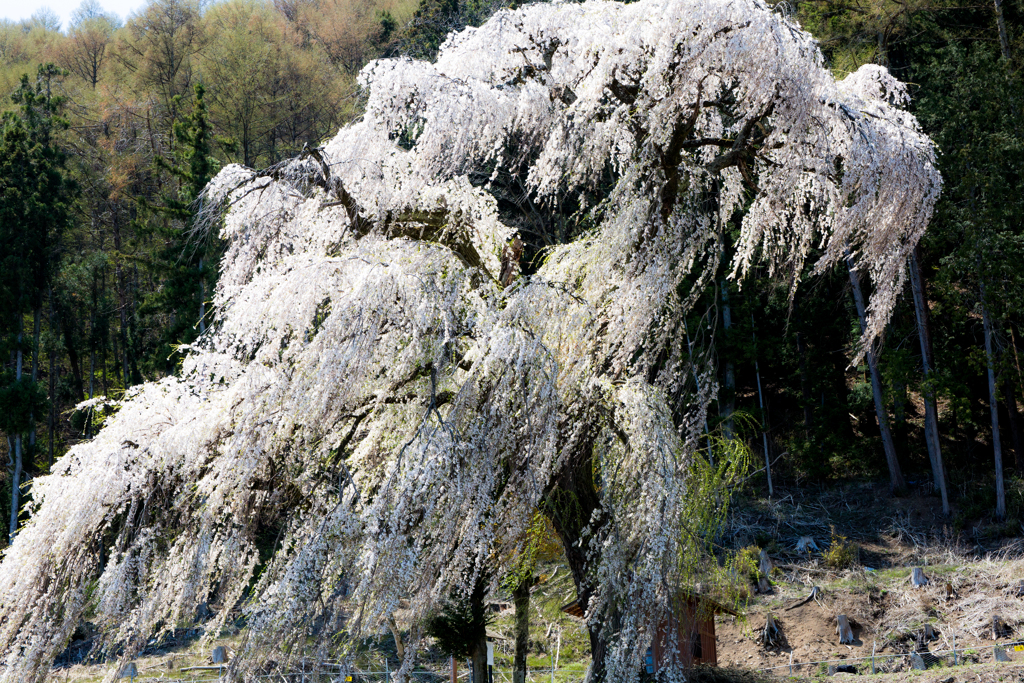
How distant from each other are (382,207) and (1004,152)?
50.2ft

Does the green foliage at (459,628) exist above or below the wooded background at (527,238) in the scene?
below

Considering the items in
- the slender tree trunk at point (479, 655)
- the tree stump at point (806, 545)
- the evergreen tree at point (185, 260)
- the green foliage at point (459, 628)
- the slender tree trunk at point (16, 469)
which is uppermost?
the evergreen tree at point (185, 260)

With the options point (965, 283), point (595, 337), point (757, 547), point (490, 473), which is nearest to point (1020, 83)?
point (965, 283)

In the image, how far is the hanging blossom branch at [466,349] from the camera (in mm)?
5570

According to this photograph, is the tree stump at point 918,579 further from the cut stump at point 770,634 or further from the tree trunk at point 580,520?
the tree trunk at point 580,520

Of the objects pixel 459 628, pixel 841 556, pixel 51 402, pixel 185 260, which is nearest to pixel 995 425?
pixel 841 556

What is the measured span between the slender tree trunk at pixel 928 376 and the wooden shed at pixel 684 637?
10.8 metres

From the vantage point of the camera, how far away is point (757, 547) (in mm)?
18797

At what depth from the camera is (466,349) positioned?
6.02 m

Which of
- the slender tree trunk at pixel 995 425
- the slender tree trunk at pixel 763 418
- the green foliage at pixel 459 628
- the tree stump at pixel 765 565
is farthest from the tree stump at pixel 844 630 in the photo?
the green foliage at pixel 459 628

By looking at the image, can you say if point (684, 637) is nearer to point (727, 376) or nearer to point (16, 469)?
point (727, 376)

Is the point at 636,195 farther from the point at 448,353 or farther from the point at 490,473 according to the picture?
the point at 490,473

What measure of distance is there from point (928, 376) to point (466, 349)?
1679 centimetres

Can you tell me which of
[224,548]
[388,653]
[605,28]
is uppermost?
[605,28]
